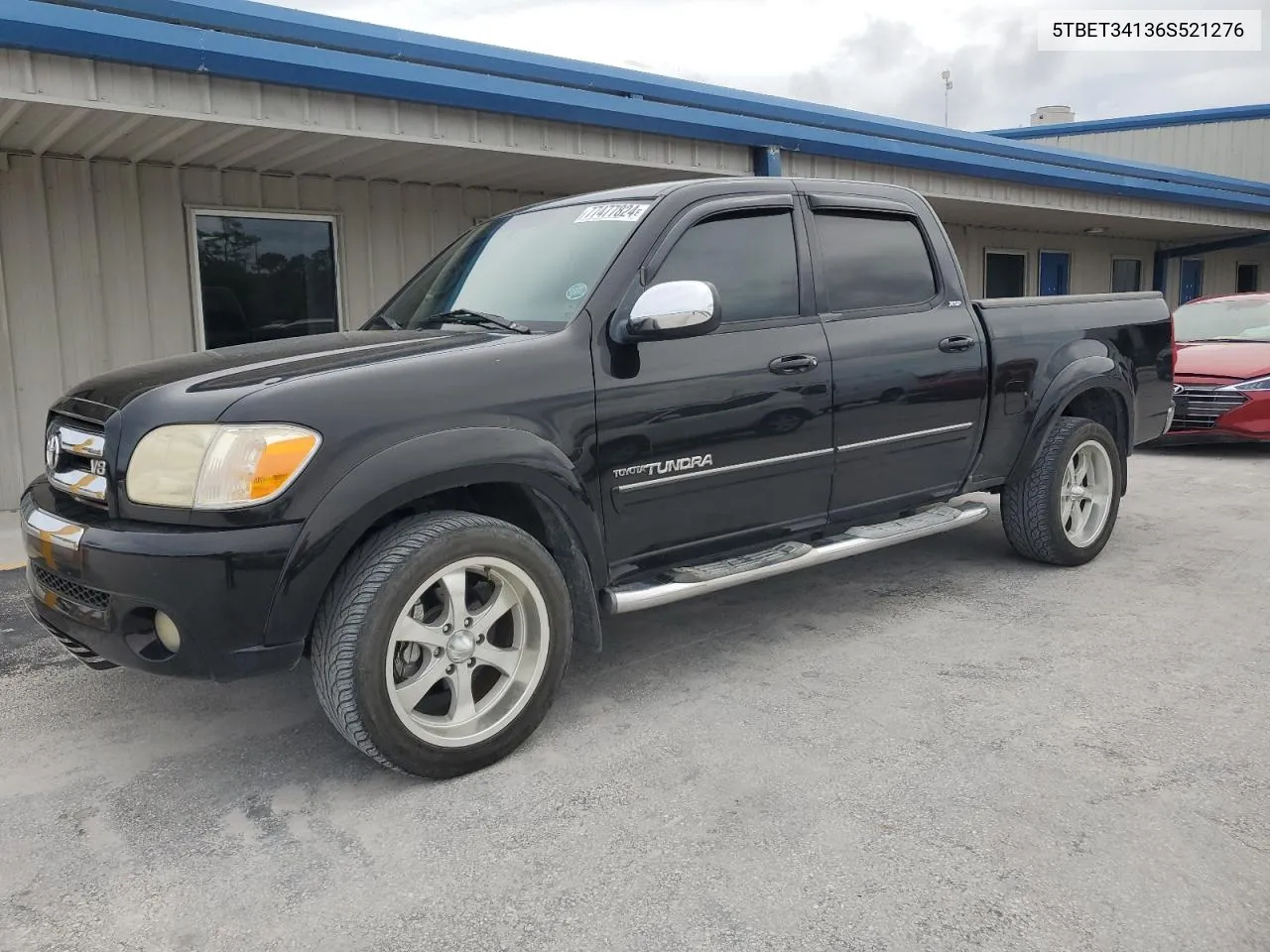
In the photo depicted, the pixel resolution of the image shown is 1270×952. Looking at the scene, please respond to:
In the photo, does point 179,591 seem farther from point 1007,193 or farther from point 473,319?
point 1007,193

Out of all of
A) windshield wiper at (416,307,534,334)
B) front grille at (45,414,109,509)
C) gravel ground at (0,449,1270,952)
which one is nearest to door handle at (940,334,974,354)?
gravel ground at (0,449,1270,952)

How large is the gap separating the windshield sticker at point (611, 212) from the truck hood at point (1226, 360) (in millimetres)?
7201

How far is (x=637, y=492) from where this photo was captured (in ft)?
11.2

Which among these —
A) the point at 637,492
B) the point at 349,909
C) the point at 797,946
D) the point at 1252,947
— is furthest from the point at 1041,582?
the point at 349,909

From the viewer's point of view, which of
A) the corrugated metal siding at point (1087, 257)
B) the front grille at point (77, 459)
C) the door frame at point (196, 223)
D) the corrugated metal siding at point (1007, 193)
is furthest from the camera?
the corrugated metal siding at point (1087, 257)

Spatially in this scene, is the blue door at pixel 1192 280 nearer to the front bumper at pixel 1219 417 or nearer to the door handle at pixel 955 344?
the front bumper at pixel 1219 417

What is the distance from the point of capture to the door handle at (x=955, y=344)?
4422 mm

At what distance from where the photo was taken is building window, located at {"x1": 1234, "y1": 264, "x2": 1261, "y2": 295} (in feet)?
70.2

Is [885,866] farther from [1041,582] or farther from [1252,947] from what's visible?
[1041,582]

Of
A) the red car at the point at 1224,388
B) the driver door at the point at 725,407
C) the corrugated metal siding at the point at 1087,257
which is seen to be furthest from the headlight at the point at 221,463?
the corrugated metal siding at the point at 1087,257

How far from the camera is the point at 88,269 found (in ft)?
24.8

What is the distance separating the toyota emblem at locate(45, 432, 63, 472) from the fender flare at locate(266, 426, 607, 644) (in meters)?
1.06

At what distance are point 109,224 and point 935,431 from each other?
6602mm

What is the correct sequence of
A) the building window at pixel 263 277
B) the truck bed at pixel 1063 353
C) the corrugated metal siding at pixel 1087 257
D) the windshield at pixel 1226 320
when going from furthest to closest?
the corrugated metal siding at pixel 1087 257, the windshield at pixel 1226 320, the building window at pixel 263 277, the truck bed at pixel 1063 353
